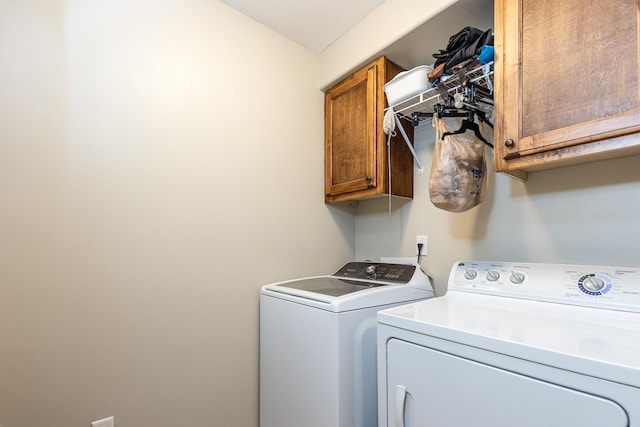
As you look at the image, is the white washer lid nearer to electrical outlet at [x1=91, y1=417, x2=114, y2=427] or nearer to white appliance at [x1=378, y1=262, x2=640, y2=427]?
white appliance at [x1=378, y1=262, x2=640, y2=427]

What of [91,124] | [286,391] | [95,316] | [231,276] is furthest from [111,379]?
[91,124]

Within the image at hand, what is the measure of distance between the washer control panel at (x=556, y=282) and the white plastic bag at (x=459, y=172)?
0.30m

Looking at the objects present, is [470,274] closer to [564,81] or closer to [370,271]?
[370,271]

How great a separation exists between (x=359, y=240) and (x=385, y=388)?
49.5 inches

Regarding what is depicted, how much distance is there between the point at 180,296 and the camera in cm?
148

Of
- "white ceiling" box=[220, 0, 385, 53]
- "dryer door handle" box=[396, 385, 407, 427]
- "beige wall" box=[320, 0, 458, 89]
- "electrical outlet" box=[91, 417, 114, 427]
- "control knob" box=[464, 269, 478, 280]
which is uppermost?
"white ceiling" box=[220, 0, 385, 53]

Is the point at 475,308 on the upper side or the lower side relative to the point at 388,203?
lower

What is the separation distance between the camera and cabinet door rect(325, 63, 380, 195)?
177cm

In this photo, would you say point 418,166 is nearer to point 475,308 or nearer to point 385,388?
point 475,308

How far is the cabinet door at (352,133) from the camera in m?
1.77

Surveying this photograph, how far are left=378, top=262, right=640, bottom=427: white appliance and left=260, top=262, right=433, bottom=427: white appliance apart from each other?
214 millimetres

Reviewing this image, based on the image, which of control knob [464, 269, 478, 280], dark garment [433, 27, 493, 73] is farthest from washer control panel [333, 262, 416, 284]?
dark garment [433, 27, 493, 73]

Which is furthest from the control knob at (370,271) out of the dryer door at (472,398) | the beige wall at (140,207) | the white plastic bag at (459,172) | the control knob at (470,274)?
the dryer door at (472,398)

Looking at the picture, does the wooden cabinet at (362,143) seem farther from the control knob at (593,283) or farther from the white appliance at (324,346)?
the control knob at (593,283)
